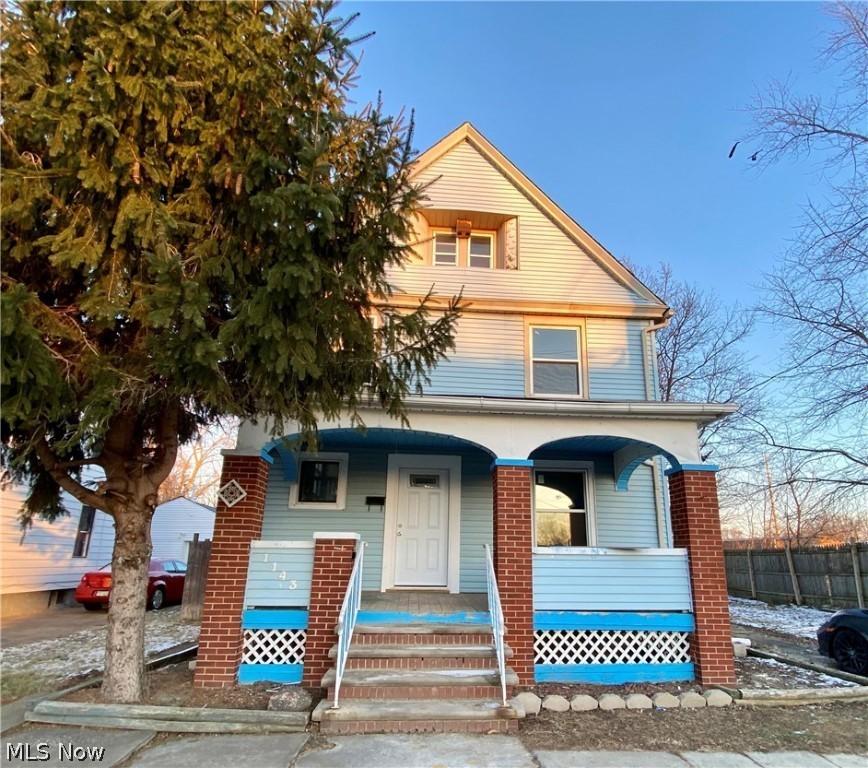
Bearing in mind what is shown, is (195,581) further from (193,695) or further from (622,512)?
(622,512)

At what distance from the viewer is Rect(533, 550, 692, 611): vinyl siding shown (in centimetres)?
681

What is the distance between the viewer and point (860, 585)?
1255 cm

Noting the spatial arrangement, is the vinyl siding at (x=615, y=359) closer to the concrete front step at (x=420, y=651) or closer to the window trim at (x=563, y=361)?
the window trim at (x=563, y=361)

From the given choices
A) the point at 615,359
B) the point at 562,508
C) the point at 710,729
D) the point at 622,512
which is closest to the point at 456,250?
the point at 615,359

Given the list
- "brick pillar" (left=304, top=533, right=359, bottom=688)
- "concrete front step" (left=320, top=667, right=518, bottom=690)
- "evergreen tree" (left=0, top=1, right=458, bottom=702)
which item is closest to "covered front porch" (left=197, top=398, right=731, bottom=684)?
"brick pillar" (left=304, top=533, right=359, bottom=688)

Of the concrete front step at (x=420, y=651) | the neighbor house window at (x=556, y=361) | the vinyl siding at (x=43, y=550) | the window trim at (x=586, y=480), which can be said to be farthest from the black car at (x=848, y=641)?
the vinyl siding at (x=43, y=550)

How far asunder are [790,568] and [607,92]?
44.9ft

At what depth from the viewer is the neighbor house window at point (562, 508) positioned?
9.13 metres

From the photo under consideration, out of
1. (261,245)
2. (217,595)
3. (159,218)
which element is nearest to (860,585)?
(217,595)

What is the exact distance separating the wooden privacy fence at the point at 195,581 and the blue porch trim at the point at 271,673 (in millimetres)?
6763

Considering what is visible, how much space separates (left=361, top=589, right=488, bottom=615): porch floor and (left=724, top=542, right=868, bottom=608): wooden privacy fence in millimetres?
10345

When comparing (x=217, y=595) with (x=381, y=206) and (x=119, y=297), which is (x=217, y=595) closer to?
(x=119, y=297)

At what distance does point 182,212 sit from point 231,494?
3.45 meters

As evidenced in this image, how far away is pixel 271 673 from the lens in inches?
252
